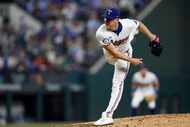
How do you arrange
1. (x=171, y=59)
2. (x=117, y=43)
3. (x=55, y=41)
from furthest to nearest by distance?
(x=171, y=59), (x=55, y=41), (x=117, y=43)

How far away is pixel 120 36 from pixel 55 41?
11.2 m

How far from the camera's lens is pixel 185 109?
82.1ft

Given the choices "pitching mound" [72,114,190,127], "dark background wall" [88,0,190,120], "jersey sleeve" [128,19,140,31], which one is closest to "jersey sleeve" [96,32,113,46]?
"jersey sleeve" [128,19,140,31]

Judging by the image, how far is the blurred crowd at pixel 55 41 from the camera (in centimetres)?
→ 2345

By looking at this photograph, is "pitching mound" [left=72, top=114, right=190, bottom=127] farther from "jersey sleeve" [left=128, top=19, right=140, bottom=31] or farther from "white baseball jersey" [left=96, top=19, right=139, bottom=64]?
"jersey sleeve" [left=128, top=19, right=140, bottom=31]

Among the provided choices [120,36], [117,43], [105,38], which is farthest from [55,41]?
[105,38]

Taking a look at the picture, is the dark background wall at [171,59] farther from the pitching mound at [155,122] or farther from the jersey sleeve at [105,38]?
the jersey sleeve at [105,38]

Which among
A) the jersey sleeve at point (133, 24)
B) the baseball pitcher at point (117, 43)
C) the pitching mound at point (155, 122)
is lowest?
the pitching mound at point (155, 122)

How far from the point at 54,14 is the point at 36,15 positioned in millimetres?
651

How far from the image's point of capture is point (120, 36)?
498 inches

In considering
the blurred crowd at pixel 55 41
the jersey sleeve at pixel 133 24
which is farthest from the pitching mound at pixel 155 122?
the blurred crowd at pixel 55 41

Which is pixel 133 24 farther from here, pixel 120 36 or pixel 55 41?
pixel 55 41

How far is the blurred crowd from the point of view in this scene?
2345 cm

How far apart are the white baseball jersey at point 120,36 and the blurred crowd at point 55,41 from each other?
1067cm
